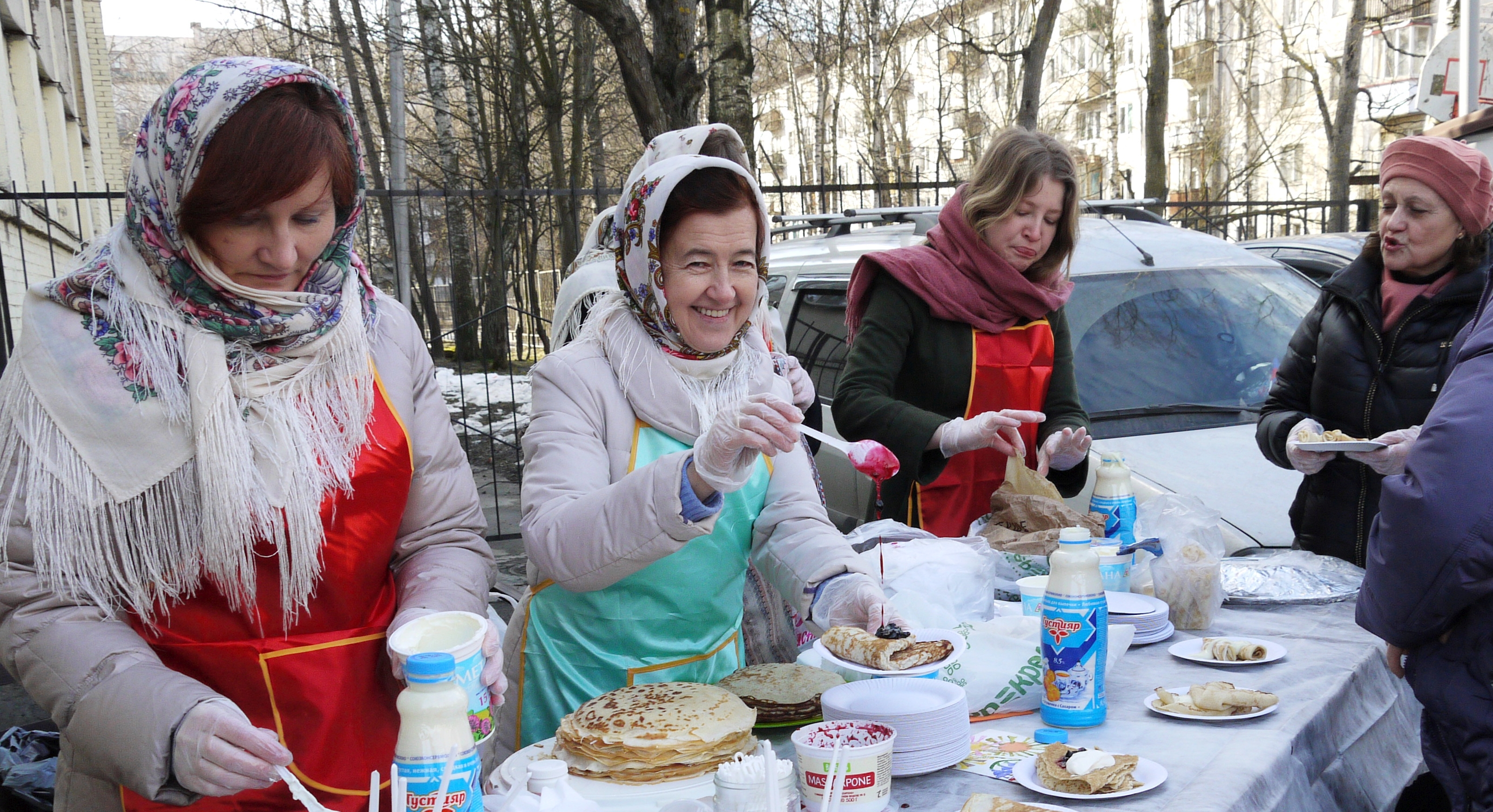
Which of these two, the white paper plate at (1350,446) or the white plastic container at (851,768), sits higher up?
the white paper plate at (1350,446)

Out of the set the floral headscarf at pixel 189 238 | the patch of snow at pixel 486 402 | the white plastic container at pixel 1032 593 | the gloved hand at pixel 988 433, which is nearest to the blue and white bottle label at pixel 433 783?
the floral headscarf at pixel 189 238

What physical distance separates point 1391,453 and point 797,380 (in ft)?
5.13

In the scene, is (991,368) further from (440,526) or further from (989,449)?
(440,526)

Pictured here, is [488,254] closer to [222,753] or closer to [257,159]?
[257,159]

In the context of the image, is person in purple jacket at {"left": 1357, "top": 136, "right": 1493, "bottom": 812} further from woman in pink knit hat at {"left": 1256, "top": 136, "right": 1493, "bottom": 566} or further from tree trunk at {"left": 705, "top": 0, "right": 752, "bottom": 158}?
tree trunk at {"left": 705, "top": 0, "right": 752, "bottom": 158}

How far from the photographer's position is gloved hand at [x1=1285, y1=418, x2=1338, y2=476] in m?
3.18

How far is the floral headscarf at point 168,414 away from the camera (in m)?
1.75

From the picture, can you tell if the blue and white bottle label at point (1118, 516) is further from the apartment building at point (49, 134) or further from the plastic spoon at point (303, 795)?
the apartment building at point (49, 134)

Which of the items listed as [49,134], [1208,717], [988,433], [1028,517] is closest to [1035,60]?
[988,433]

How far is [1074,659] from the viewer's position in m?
1.92

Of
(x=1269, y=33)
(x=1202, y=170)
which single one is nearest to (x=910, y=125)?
(x=1269, y=33)

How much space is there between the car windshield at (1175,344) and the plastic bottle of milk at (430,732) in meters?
3.44

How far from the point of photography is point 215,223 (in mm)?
1801

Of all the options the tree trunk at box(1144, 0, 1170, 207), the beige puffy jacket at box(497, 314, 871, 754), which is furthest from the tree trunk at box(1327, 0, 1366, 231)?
the beige puffy jacket at box(497, 314, 871, 754)
